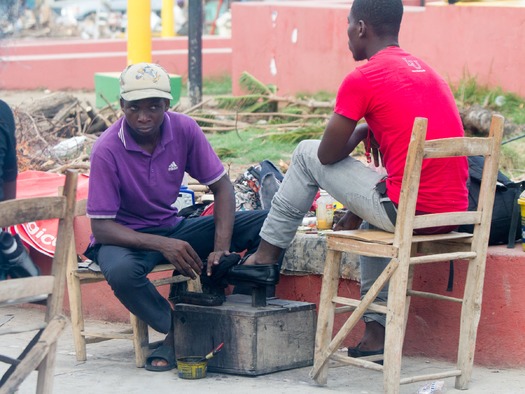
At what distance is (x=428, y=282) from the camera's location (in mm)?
4895

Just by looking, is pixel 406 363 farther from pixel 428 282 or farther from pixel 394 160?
pixel 394 160

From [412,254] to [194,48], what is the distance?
22.0 feet

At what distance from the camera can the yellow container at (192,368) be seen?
4.57m

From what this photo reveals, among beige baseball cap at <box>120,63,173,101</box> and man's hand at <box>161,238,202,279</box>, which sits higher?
beige baseball cap at <box>120,63,173,101</box>

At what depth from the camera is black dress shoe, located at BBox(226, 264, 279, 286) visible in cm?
456

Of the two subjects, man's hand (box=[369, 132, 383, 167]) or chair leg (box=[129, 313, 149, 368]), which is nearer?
man's hand (box=[369, 132, 383, 167])

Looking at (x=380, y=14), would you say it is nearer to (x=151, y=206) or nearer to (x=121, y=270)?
(x=151, y=206)

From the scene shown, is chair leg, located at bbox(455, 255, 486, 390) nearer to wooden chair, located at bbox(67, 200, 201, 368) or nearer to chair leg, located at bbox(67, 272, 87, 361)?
wooden chair, located at bbox(67, 200, 201, 368)

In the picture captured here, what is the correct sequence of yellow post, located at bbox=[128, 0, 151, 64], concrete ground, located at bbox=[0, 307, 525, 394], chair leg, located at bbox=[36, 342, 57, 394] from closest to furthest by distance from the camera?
chair leg, located at bbox=[36, 342, 57, 394]
concrete ground, located at bbox=[0, 307, 525, 394]
yellow post, located at bbox=[128, 0, 151, 64]

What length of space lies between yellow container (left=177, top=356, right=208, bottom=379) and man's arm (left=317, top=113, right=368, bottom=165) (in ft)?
3.61

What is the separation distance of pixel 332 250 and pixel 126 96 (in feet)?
3.95

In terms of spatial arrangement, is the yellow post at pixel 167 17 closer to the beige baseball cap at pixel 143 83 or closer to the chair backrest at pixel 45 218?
the beige baseball cap at pixel 143 83

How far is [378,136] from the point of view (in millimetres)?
4344

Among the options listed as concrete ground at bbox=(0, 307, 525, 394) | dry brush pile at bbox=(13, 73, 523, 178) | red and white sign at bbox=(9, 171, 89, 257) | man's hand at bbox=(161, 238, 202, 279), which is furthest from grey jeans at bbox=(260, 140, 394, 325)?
dry brush pile at bbox=(13, 73, 523, 178)
